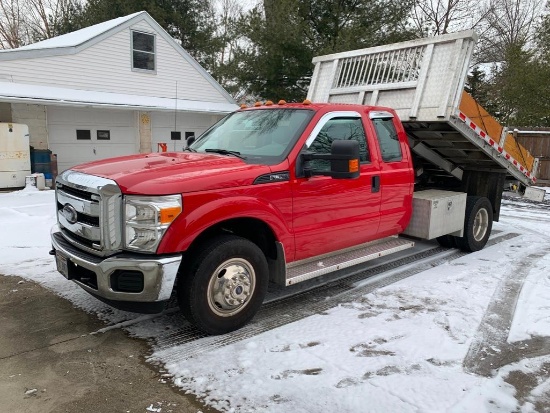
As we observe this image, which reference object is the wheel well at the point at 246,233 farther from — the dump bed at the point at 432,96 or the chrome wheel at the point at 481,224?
the chrome wheel at the point at 481,224

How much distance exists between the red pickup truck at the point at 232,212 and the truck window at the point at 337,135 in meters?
0.01

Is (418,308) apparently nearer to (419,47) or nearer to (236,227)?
(236,227)

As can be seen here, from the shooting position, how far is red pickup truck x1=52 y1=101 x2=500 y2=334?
Answer: 11.3ft

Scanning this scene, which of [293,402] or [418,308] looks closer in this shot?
[293,402]

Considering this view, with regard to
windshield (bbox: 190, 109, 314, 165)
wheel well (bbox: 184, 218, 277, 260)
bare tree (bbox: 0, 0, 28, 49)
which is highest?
bare tree (bbox: 0, 0, 28, 49)

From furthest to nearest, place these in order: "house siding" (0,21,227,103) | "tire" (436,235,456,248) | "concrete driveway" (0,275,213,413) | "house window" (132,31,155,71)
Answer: "house window" (132,31,155,71) < "house siding" (0,21,227,103) < "tire" (436,235,456,248) < "concrete driveway" (0,275,213,413)

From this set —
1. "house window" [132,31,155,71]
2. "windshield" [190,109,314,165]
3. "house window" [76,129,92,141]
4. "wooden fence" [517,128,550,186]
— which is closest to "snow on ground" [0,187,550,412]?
"windshield" [190,109,314,165]

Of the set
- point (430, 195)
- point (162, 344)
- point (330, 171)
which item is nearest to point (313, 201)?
point (330, 171)

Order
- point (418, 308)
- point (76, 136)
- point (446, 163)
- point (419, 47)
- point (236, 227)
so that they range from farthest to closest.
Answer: point (76, 136), point (446, 163), point (419, 47), point (418, 308), point (236, 227)

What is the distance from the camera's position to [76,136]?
53.1 feet

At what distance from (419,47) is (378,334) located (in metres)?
4.12

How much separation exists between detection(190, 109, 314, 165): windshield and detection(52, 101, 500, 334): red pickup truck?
17 millimetres

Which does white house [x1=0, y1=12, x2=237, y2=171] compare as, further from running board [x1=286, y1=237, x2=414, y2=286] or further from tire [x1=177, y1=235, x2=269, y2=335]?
tire [x1=177, y1=235, x2=269, y2=335]

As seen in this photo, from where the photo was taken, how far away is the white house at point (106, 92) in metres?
14.4
